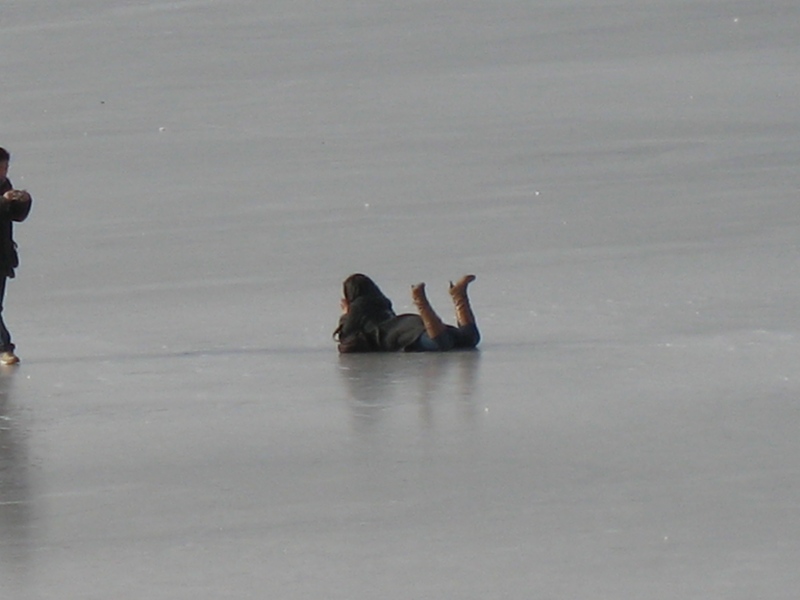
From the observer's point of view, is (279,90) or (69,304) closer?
(69,304)

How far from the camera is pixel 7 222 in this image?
1037 cm

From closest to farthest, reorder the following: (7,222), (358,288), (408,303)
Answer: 1. (7,222)
2. (358,288)
3. (408,303)

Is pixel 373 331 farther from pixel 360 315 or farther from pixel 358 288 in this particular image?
pixel 358 288

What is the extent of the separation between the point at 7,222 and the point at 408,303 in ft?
8.12

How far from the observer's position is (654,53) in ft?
73.9

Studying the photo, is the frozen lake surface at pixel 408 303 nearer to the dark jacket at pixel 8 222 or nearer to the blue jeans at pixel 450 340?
the blue jeans at pixel 450 340

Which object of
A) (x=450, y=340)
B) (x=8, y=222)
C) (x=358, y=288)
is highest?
(x=8, y=222)

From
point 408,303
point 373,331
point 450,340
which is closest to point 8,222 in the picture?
point 373,331

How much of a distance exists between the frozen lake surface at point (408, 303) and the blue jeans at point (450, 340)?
158mm

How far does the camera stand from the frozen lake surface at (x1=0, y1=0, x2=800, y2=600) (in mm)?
6383

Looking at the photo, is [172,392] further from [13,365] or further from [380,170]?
[380,170]

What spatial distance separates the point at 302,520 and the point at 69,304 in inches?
233

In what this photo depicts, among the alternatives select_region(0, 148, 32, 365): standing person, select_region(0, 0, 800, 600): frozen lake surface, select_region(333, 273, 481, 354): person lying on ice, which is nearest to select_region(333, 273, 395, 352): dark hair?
select_region(333, 273, 481, 354): person lying on ice

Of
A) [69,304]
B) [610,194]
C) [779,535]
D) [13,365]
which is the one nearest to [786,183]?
[610,194]
